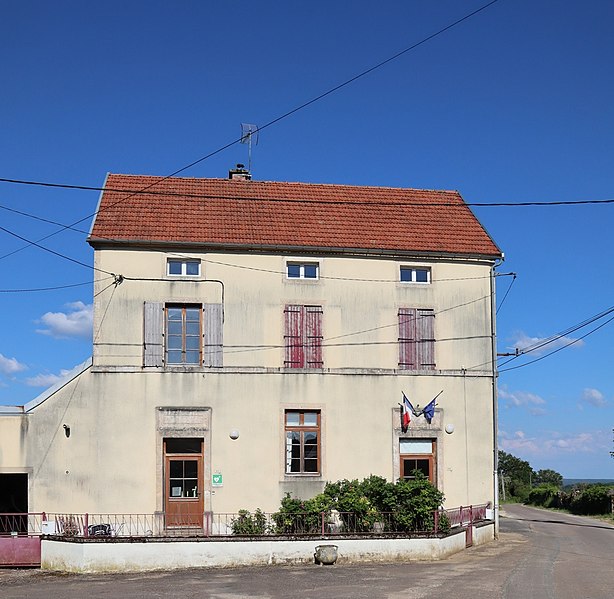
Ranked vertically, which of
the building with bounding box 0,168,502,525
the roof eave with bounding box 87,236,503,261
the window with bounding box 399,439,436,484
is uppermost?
the roof eave with bounding box 87,236,503,261

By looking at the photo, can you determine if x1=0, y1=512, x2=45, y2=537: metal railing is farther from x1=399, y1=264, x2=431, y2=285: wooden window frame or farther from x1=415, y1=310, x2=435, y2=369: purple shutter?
x1=399, y1=264, x2=431, y2=285: wooden window frame

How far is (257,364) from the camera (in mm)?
24312

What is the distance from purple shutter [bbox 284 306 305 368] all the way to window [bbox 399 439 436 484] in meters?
3.61

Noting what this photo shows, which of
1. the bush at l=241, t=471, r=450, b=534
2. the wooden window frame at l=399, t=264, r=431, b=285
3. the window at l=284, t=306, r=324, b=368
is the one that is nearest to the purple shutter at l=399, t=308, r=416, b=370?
the wooden window frame at l=399, t=264, r=431, b=285

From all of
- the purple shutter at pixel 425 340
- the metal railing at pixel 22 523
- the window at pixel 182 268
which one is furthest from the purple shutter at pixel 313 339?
the metal railing at pixel 22 523

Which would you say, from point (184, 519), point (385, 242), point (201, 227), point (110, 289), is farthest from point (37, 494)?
point (385, 242)

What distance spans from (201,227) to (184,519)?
7.83m

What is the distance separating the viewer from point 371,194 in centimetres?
2792

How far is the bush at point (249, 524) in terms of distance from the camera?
22328 millimetres

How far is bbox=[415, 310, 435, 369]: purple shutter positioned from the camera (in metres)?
25.2

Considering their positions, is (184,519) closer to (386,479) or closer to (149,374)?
(149,374)

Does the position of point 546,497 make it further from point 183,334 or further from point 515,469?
point 515,469

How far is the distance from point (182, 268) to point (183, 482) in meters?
5.68

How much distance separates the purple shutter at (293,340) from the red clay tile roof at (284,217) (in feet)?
6.55
